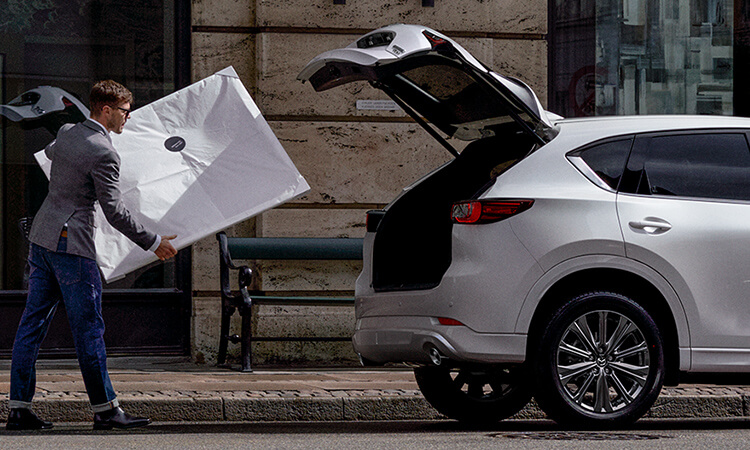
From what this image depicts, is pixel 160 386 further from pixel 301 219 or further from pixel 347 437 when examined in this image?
pixel 301 219

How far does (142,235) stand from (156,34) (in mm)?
4448

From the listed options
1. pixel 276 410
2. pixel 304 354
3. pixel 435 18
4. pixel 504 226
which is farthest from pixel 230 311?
pixel 504 226

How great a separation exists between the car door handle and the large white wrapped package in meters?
3.05

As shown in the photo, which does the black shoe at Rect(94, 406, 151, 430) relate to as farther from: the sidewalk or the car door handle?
the car door handle

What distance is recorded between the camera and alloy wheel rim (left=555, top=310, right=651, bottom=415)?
5.98 m

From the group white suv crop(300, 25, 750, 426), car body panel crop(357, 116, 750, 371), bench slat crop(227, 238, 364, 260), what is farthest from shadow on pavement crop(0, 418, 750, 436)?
bench slat crop(227, 238, 364, 260)

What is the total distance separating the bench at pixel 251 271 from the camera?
30.0ft

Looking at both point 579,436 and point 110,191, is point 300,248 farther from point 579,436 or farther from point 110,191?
point 579,436

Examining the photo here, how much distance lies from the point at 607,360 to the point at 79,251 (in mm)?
2715

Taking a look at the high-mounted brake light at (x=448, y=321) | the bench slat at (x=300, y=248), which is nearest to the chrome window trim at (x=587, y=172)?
the high-mounted brake light at (x=448, y=321)

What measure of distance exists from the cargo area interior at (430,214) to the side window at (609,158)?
395mm

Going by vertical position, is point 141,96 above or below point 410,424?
above

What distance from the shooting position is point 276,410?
705 centimetres

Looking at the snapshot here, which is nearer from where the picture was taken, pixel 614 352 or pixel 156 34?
pixel 614 352
